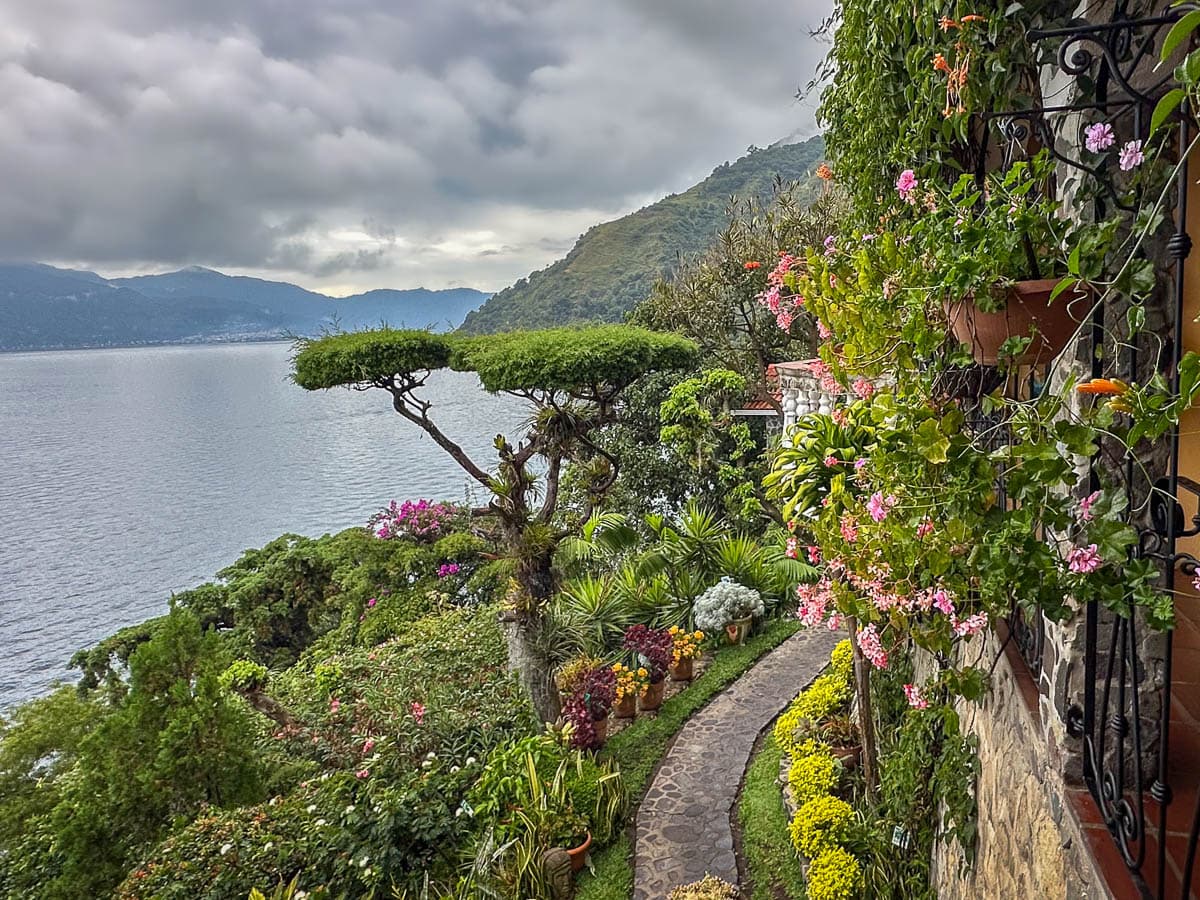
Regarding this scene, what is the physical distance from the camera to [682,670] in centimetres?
721

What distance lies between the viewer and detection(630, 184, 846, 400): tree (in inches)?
461

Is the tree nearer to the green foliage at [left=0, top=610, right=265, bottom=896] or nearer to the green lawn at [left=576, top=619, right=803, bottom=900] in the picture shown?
the green lawn at [left=576, top=619, right=803, bottom=900]

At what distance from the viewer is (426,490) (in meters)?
25.9

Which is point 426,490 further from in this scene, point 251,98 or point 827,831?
point 827,831

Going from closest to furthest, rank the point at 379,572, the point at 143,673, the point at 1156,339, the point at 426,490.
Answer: the point at 1156,339, the point at 143,673, the point at 379,572, the point at 426,490

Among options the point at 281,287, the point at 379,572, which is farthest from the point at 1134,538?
the point at 281,287

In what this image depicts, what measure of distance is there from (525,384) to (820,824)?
4.83 meters

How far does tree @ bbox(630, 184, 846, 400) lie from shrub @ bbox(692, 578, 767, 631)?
14.1ft

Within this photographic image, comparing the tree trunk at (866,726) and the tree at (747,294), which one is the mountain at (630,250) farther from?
the tree trunk at (866,726)

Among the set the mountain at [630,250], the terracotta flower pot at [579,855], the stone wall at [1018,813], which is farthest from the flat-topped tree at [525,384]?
the mountain at [630,250]

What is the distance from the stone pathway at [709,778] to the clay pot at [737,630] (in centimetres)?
47

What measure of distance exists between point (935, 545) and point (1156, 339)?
2.16 ft

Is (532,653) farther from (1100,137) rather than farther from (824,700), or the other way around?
(1100,137)

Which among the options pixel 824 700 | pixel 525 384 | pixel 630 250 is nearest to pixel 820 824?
pixel 824 700
